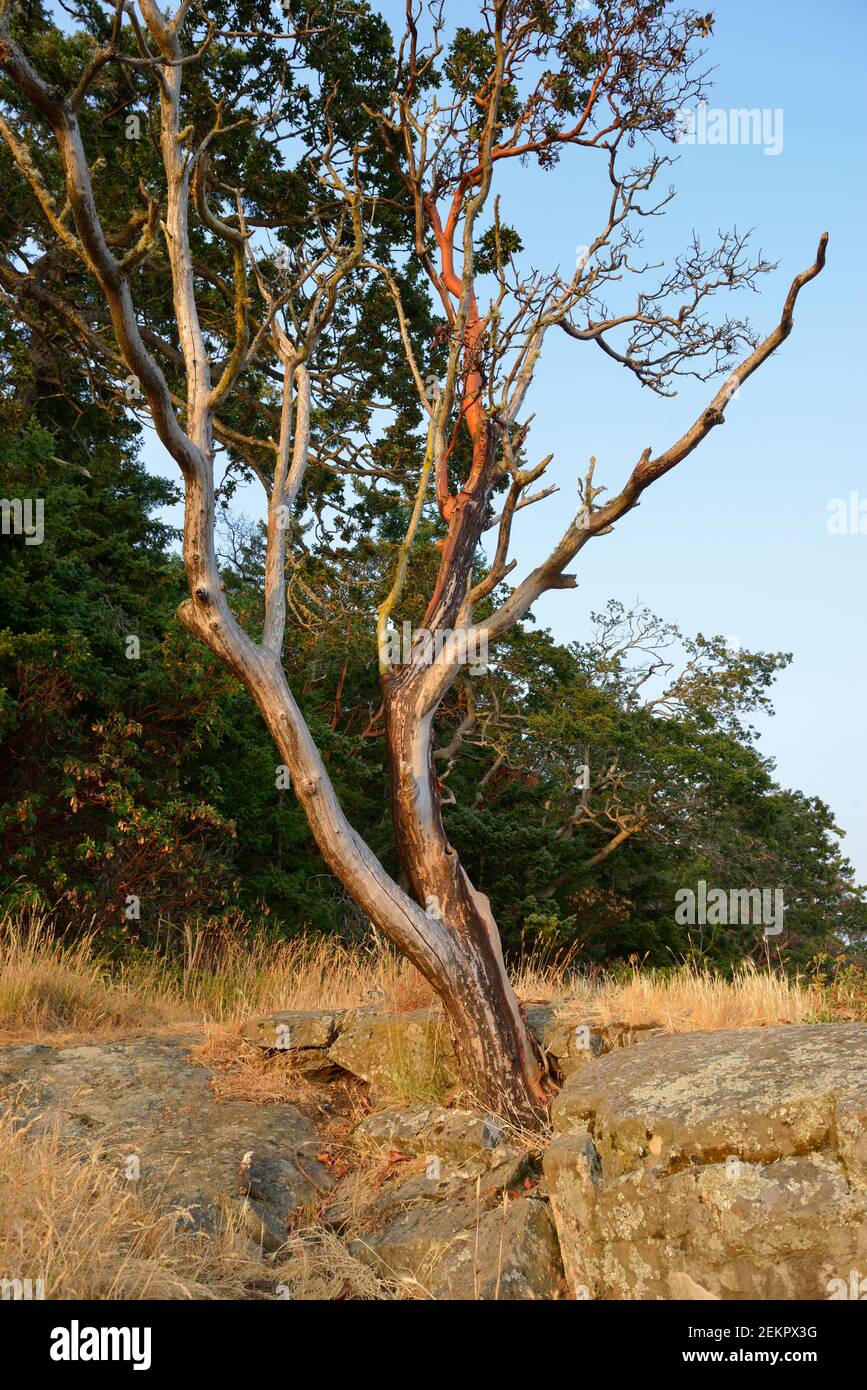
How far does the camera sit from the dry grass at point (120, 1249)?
3.89 metres

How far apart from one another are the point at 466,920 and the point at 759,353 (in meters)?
4.55

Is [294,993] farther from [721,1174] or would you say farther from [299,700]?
[299,700]

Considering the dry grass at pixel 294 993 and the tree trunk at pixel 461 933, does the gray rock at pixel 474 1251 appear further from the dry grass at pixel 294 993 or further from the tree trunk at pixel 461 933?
the dry grass at pixel 294 993

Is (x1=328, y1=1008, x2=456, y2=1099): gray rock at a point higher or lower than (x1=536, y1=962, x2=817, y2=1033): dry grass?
lower

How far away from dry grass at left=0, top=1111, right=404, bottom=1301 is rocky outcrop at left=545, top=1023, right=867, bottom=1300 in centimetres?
117

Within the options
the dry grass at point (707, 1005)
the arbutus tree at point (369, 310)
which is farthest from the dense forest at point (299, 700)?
the dry grass at point (707, 1005)

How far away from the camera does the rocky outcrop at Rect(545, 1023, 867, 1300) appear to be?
3.94 meters

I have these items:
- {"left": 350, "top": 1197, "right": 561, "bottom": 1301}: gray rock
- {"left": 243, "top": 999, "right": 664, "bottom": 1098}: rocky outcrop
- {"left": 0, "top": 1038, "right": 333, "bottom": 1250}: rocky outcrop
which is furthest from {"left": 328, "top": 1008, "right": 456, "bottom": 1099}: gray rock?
{"left": 350, "top": 1197, "right": 561, "bottom": 1301}: gray rock

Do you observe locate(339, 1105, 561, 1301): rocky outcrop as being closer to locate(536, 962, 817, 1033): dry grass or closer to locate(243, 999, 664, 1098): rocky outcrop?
locate(243, 999, 664, 1098): rocky outcrop

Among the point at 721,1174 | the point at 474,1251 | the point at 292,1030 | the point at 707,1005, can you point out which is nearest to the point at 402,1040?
the point at 292,1030

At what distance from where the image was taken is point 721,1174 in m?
4.22

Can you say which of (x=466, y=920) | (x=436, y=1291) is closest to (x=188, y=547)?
(x=466, y=920)

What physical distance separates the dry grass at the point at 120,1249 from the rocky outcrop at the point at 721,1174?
1.17 m

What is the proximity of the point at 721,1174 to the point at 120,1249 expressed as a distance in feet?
8.40
